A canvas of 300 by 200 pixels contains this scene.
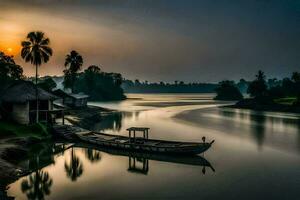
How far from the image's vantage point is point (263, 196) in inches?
840

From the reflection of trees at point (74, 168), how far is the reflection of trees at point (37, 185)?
6.65 feet

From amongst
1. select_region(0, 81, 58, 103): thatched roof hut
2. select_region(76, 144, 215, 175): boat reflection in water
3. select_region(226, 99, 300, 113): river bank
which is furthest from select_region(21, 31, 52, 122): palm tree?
select_region(226, 99, 300, 113): river bank

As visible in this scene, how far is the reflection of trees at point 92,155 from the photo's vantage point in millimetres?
32750

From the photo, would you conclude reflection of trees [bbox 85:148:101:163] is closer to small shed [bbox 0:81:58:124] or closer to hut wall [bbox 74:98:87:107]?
small shed [bbox 0:81:58:124]

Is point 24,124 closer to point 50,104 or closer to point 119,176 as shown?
point 50,104

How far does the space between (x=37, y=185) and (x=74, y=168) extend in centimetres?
578

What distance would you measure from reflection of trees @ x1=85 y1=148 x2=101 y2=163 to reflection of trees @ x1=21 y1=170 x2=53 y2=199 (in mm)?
6673

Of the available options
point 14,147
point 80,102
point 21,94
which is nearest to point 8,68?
point 80,102

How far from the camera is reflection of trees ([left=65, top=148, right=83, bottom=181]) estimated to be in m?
26.8

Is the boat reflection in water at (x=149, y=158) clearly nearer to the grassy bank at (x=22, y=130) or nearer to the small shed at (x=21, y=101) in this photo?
the grassy bank at (x=22, y=130)

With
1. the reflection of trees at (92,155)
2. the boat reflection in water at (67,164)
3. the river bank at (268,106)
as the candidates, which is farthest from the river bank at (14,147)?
the river bank at (268,106)

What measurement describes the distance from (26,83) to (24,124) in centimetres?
710

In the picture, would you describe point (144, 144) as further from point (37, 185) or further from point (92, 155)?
point (37, 185)

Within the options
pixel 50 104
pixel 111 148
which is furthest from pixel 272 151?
pixel 50 104
